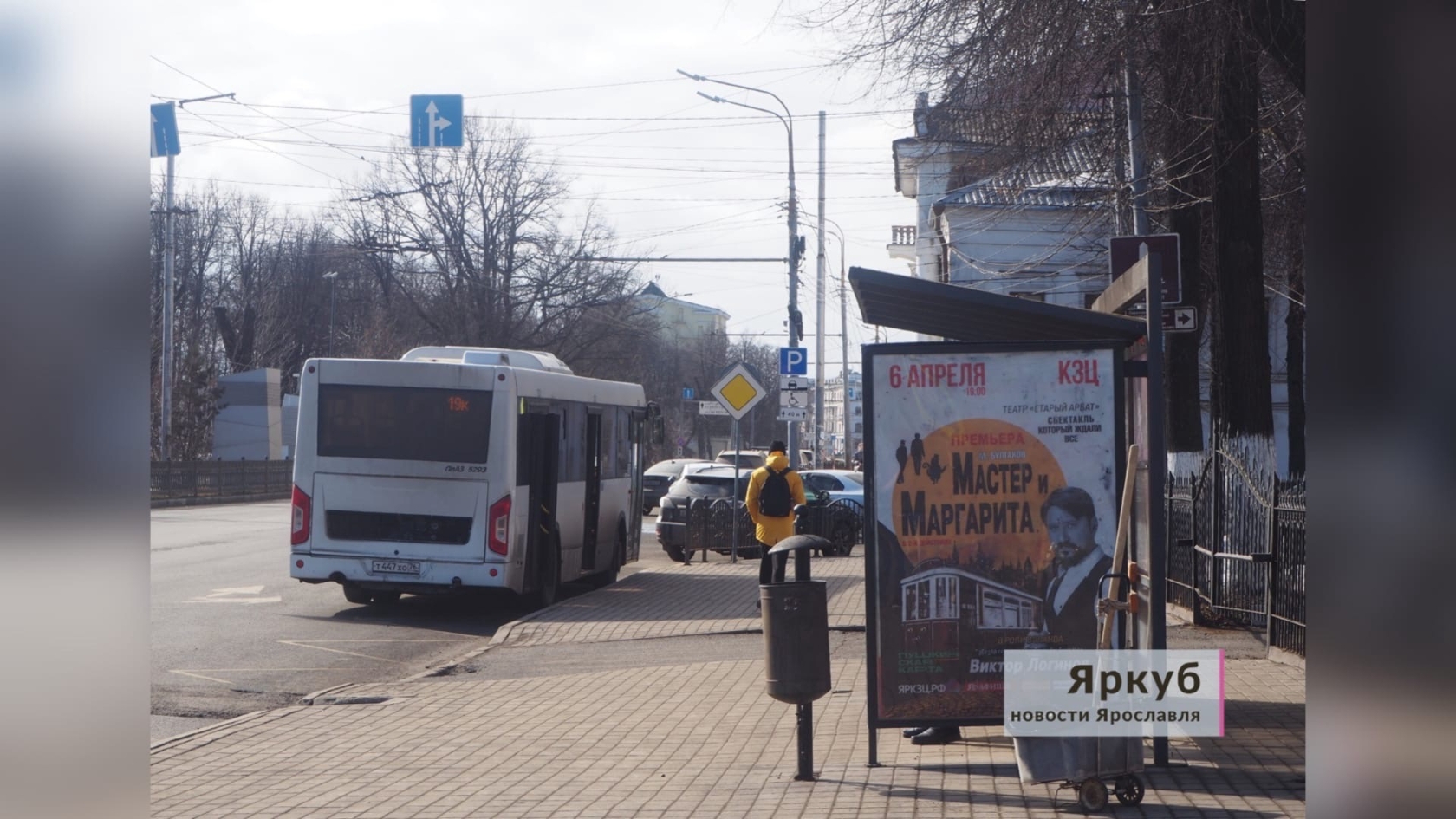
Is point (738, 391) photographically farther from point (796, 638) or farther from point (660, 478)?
point (660, 478)

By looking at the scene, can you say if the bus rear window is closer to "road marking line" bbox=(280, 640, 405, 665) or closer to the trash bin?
"road marking line" bbox=(280, 640, 405, 665)

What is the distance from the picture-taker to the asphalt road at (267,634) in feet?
34.7

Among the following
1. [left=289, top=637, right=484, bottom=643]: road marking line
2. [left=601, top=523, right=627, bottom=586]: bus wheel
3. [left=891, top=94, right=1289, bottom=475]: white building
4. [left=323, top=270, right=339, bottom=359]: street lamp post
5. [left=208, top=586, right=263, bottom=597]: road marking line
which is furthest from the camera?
[left=323, top=270, right=339, bottom=359]: street lamp post

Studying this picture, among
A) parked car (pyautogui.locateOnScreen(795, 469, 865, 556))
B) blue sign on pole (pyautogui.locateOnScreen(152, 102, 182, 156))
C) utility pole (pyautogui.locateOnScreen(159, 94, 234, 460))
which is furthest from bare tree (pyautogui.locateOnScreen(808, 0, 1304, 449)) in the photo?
utility pole (pyautogui.locateOnScreen(159, 94, 234, 460))

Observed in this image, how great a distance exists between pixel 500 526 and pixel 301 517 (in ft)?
7.59

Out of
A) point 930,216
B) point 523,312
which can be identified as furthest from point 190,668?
point 523,312

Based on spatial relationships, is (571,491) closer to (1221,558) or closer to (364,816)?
(1221,558)

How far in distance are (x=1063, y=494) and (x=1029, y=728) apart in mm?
1232

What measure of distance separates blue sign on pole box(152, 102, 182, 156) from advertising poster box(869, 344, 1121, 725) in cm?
2613

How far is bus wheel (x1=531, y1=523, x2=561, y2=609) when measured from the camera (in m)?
17.0

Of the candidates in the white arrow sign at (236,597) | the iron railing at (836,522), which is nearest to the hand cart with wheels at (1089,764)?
the white arrow sign at (236,597)

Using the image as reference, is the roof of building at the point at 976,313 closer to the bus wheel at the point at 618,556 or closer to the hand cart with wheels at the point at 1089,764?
the hand cart with wheels at the point at 1089,764

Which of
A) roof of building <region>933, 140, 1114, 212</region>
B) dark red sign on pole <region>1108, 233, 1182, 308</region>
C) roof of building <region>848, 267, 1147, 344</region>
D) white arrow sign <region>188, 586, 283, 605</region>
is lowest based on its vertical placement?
white arrow sign <region>188, 586, 283, 605</region>

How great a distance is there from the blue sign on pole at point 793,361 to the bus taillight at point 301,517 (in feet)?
41.9
